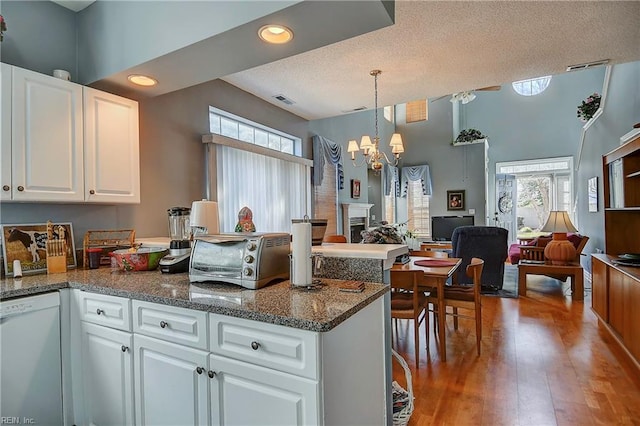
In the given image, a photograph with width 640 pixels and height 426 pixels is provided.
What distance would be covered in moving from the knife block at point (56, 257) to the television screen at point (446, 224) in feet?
25.4

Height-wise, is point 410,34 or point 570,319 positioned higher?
point 410,34

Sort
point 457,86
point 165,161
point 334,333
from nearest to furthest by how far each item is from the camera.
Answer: point 334,333 < point 165,161 < point 457,86

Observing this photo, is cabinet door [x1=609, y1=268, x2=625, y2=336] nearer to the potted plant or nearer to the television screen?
the television screen

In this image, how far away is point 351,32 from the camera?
5.88 feet

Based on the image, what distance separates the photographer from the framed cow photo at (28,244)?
205cm

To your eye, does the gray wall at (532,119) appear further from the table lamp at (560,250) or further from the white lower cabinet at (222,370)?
the white lower cabinet at (222,370)

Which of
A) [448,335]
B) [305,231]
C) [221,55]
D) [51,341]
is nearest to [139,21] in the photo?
[221,55]

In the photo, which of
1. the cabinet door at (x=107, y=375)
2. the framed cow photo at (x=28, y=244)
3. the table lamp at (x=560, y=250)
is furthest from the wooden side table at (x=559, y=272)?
the framed cow photo at (x=28, y=244)

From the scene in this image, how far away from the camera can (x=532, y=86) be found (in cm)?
905

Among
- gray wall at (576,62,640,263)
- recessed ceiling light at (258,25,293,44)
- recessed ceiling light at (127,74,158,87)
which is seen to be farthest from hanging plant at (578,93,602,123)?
recessed ceiling light at (127,74,158,87)

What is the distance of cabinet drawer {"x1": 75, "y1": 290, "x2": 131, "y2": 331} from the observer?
161 cm

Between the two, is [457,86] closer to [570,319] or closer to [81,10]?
[570,319]

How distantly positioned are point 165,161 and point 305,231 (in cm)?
211

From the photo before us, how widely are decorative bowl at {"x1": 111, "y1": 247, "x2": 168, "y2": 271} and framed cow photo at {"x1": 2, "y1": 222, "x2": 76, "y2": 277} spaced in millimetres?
407
